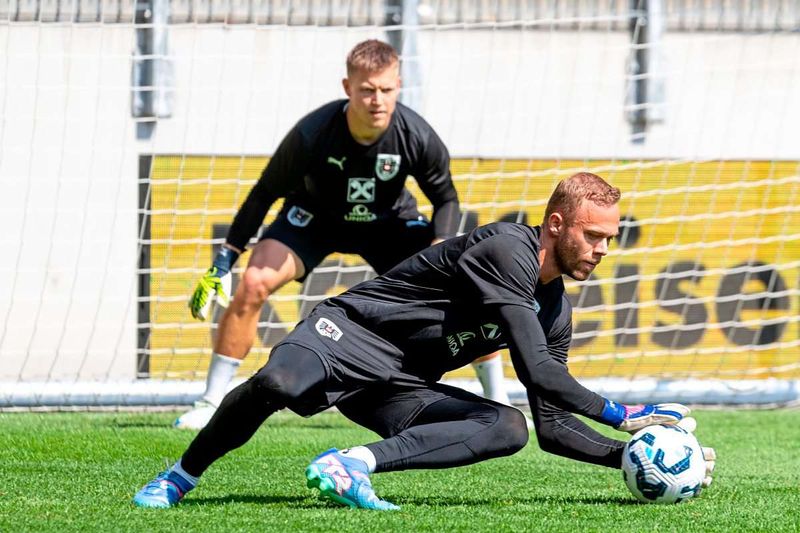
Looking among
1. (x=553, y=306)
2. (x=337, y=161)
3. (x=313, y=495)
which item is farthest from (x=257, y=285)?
(x=553, y=306)

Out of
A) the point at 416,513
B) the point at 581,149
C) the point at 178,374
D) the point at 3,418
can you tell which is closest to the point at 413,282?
the point at 416,513

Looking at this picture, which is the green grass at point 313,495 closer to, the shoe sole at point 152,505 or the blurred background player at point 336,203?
the shoe sole at point 152,505

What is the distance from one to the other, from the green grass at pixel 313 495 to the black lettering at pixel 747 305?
248 cm

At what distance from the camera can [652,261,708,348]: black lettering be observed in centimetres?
945

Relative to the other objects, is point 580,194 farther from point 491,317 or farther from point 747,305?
point 747,305

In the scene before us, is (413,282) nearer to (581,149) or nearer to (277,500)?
(277,500)

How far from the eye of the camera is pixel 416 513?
13.2 feet

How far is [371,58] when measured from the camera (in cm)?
598

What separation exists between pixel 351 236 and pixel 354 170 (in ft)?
1.25

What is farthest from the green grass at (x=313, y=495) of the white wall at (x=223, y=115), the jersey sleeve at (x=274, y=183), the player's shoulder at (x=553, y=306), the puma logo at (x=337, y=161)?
the white wall at (x=223, y=115)

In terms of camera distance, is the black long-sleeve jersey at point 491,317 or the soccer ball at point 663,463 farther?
the soccer ball at point 663,463

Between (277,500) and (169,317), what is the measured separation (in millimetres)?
4461

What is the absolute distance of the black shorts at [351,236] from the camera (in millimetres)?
6480

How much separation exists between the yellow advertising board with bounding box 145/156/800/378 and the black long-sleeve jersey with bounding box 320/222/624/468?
462 cm
